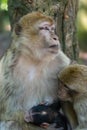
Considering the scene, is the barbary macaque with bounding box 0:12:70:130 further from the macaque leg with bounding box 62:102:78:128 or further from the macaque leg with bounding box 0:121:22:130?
the macaque leg with bounding box 62:102:78:128

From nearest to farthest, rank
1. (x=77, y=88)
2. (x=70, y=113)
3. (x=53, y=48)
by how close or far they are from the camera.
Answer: (x=77, y=88)
(x=53, y=48)
(x=70, y=113)

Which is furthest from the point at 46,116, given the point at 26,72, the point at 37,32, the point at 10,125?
the point at 37,32

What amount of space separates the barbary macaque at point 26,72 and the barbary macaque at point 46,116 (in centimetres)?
6

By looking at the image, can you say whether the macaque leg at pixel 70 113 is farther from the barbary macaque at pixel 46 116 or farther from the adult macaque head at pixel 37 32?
the adult macaque head at pixel 37 32

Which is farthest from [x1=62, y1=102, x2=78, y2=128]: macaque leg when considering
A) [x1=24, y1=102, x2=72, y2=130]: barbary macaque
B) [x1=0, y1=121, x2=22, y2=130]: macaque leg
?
[x1=0, y1=121, x2=22, y2=130]: macaque leg

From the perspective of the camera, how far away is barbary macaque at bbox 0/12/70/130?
18.0ft

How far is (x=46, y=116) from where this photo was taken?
551cm

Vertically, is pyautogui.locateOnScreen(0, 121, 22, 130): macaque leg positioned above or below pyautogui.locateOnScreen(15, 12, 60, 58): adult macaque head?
below

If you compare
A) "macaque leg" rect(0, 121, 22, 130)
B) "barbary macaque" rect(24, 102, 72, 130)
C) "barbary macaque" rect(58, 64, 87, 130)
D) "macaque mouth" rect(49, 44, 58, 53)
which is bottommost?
"macaque leg" rect(0, 121, 22, 130)

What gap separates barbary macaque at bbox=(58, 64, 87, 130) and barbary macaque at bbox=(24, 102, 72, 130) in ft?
1.12

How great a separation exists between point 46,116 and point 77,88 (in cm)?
54

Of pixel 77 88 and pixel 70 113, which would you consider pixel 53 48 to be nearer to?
pixel 77 88

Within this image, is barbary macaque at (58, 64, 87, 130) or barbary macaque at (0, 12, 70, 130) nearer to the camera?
barbary macaque at (58, 64, 87, 130)

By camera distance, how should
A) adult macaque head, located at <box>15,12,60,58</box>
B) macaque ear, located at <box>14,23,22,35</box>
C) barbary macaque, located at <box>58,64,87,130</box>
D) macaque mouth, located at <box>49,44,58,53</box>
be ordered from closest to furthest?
1. barbary macaque, located at <box>58,64,87,130</box>
2. macaque mouth, located at <box>49,44,58,53</box>
3. adult macaque head, located at <box>15,12,60,58</box>
4. macaque ear, located at <box>14,23,22,35</box>
